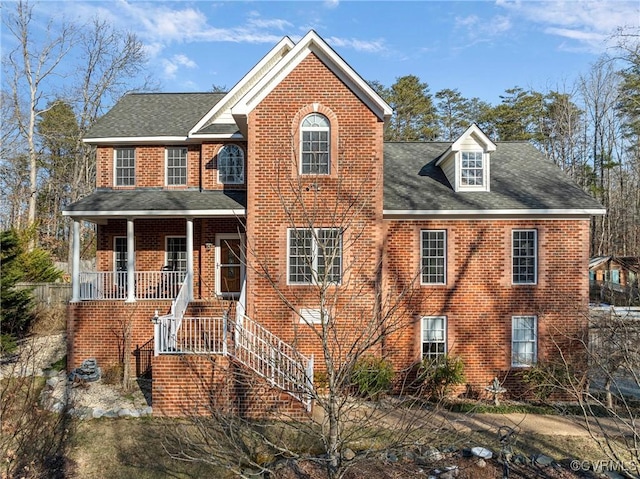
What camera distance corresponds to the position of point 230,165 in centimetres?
1399

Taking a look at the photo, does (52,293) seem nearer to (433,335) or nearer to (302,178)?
(302,178)

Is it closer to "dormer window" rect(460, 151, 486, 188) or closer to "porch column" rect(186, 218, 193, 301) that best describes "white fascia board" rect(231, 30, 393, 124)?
"dormer window" rect(460, 151, 486, 188)

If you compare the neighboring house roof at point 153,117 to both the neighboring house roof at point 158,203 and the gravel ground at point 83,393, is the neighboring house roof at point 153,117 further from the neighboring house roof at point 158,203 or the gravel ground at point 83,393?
the gravel ground at point 83,393

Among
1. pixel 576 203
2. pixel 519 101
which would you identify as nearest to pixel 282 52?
pixel 576 203

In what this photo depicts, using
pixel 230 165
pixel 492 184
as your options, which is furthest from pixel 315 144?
pixel 492 184

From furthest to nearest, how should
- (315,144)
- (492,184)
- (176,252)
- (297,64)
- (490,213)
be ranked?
(176,252)
(492,184)
(490,213)
(315,144)
(297,64)

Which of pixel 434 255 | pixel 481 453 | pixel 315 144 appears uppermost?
pixel 315 144

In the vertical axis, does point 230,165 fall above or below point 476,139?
below

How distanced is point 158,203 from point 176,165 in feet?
7.37

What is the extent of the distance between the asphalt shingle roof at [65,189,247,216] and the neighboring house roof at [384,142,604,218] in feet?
16.4

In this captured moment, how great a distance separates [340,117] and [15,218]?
35.1 meters


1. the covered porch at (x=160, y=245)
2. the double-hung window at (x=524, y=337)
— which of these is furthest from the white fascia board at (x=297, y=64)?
Result: the double-hung window at (x=524, y=337)

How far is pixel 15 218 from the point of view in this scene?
114ft

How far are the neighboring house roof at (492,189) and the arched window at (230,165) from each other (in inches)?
194
